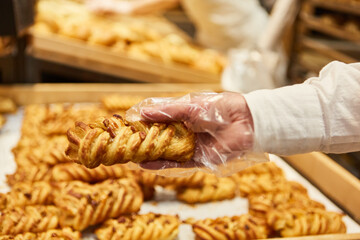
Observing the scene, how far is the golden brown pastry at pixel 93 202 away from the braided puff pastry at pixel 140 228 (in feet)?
0.14

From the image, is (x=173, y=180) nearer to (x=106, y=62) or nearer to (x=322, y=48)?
(x=106, y=62)

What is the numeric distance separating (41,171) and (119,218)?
54 cm

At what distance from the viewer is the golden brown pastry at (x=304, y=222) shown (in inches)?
66.1

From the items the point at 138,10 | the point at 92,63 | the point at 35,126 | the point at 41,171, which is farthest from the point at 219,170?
the point at 138,10

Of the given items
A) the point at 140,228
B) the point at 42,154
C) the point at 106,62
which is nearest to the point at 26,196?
the point at 42,154

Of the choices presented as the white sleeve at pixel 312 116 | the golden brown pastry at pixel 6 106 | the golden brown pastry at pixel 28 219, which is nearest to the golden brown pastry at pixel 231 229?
the white sleeve at pixel 312 116

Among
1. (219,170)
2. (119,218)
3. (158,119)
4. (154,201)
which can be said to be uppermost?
(158,119)

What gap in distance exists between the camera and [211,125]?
1.47 metres

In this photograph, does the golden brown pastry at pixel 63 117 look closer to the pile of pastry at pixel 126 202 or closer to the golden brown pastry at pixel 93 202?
the pile of pastry at pixel 126 202

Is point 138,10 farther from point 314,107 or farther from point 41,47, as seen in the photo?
point 314,107

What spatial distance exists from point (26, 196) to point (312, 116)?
4.04 feet

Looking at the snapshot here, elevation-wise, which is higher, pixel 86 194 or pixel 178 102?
pixel 178 102

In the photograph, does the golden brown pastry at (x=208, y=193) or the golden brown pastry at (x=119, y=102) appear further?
Answer: the golden brown pastry at (x=119, y=102)

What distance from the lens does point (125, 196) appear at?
173 cm
